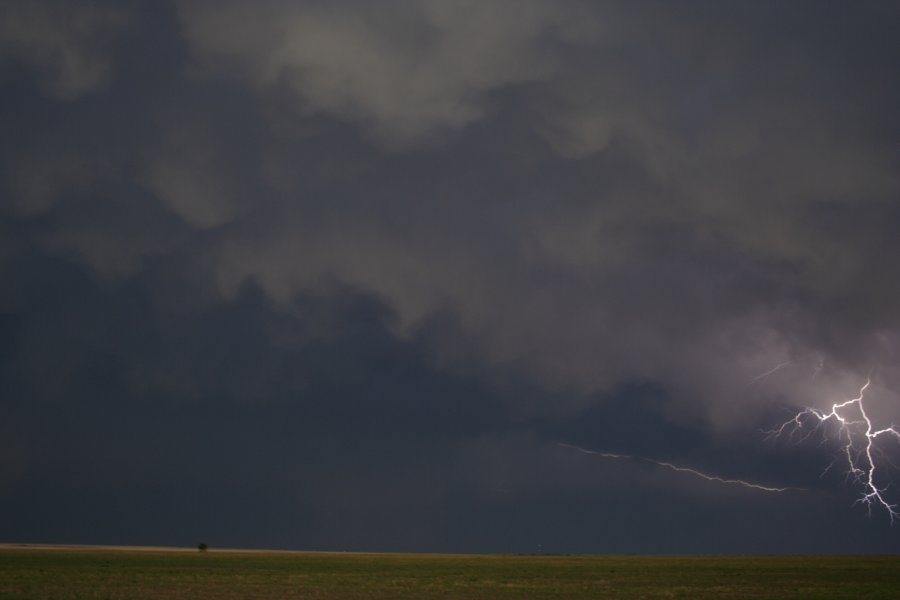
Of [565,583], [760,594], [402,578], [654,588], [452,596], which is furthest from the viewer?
[402,578]

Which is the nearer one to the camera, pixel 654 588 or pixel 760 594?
pixel 760 594

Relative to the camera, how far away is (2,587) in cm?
4028

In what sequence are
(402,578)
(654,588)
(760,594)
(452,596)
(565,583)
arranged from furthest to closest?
1. (402,578)
2. (565,583)
3. (654,588)
4. (760,594)
5. (452,596)

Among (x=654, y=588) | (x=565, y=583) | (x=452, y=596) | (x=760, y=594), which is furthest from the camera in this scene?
(x=565, y=583)

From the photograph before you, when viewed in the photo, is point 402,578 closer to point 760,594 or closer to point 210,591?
point 210,591

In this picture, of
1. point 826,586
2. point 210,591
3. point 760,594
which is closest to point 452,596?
point 210,591

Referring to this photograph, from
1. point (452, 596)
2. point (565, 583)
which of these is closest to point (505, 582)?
point (565, 583)

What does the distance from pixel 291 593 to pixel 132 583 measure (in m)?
11.3

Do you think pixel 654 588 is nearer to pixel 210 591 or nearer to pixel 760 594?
pixel 760 594

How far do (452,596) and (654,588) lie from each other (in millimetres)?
14075

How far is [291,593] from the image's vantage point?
4034 cm

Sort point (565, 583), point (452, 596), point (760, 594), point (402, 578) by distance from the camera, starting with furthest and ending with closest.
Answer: point (402, 578)
point (565, 583)
point (760, 594)
point (452, 596)

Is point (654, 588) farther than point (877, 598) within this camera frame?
Yes

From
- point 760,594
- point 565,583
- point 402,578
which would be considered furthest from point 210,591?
point 760,594
